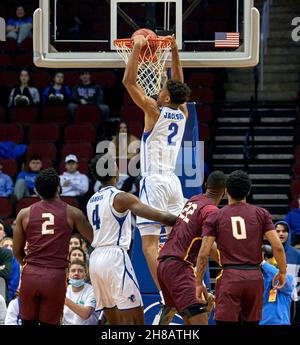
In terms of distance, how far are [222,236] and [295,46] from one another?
34.0 ft

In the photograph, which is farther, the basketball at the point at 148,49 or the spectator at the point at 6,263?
the spectator at the point at 6,263

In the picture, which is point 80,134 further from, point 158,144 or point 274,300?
point 158,144

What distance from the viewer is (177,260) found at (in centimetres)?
955

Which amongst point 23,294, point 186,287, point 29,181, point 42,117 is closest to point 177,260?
point 186,287

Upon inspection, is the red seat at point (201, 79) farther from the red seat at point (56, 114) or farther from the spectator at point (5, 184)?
the spectator at point (5, 184)

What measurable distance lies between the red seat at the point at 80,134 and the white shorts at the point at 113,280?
765cm

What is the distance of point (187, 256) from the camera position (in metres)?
9.59

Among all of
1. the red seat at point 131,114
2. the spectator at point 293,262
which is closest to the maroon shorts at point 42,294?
the spectator at point 293,262

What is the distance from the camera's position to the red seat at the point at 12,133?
57.1ft

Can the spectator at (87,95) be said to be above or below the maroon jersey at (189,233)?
above

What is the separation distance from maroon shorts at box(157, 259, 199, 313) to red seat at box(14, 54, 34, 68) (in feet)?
32.3

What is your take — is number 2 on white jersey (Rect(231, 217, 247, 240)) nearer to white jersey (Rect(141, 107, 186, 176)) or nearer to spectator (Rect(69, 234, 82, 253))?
white jersey (Rect(141, 107, 186, 176))

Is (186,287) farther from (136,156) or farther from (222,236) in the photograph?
(136,156)

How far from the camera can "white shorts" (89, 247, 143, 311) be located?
374 inches
